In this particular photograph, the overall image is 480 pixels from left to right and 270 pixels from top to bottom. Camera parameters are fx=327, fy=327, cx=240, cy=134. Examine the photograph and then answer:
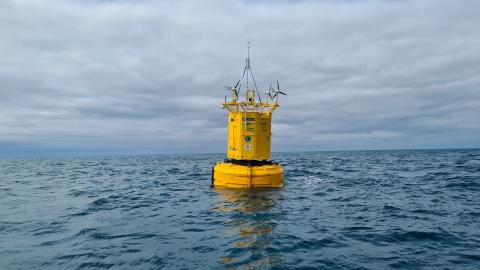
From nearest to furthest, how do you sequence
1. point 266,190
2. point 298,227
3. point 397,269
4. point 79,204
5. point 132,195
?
1. point 397,269
2. point 298,227
3. point 79,204
4. point 266,190
5. point 132,195

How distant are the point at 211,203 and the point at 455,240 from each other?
384 inches

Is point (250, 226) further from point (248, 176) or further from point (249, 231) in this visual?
point (248, 176)

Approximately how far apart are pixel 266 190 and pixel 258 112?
480cm

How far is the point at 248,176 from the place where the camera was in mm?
18422

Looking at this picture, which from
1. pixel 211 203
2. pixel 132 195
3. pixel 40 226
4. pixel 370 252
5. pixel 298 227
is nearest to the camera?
pixel 370 252

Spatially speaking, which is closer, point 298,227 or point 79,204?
point 298,227

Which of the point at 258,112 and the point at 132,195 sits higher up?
the point at 258,112

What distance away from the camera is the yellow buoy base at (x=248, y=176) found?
18.5 m

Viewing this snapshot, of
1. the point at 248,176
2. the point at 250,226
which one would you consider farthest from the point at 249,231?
the point at 248,176

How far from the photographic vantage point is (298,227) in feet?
36.1

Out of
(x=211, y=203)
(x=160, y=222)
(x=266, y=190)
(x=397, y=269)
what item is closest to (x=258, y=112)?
(x=266, y=190)

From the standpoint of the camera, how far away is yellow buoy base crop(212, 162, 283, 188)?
1848 cm

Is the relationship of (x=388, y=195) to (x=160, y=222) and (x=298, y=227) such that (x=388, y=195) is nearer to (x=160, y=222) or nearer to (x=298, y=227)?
(x=298, y=227)

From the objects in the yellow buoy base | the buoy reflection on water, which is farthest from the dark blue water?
the yellow buoy base
